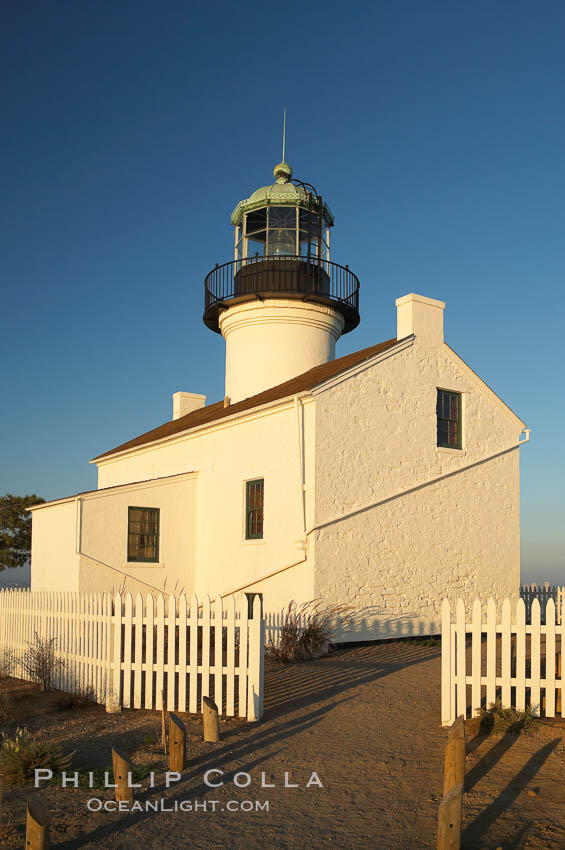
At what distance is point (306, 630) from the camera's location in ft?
43.8

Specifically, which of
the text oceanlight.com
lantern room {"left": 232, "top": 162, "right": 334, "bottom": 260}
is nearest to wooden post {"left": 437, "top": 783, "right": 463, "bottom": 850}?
the text oceanlight.com

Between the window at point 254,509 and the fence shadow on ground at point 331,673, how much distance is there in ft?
10.6

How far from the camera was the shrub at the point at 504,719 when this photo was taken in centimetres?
738

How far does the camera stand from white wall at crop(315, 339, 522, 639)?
48.3ft

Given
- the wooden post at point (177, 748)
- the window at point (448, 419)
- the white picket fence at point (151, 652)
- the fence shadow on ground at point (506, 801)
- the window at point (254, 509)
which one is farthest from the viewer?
the window at point (448, 419)

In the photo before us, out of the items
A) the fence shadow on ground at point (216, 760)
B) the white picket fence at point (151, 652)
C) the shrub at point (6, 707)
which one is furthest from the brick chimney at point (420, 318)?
the shrub at point (6, 707)

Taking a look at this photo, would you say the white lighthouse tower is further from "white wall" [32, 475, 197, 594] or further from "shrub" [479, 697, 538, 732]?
"shrub" [479, 697, 538, 732]

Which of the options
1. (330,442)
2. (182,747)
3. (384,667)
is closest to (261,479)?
(330,442)

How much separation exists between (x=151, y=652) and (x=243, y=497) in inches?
296

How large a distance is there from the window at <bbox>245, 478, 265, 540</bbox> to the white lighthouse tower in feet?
15.0

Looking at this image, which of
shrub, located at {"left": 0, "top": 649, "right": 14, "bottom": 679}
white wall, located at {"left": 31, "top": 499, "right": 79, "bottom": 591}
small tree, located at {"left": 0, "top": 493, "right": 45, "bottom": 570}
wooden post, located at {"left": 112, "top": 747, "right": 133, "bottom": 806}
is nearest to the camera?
wooden post, located at {"left": 112, "top": 747, "right": 133, "bottom": 806}

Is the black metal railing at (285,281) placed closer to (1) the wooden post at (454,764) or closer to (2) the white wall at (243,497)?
(2) the white wall at (243,497)

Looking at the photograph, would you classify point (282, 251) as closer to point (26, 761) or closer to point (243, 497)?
point (243, 497)

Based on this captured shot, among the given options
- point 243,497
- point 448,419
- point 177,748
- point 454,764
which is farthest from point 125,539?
point 454,764
